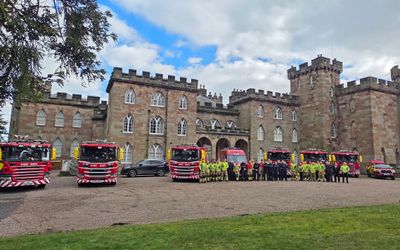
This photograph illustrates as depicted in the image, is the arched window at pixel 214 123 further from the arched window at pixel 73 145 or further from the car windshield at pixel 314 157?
the arched window at pixel 73 145

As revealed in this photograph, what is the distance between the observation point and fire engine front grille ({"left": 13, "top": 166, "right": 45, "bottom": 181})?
16.9 meters

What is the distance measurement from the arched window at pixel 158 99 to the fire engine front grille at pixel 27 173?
18065 mm

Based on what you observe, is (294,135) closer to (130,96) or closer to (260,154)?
(260,154)

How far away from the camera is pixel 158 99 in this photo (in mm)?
35219

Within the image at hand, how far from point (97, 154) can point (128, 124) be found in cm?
1438

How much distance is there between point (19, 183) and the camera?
16922 millimetres

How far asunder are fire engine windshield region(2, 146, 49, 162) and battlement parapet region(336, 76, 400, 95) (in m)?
36.3

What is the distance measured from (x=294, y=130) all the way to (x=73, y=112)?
27482mm

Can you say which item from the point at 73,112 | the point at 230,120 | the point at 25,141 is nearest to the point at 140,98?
the point at 73,112

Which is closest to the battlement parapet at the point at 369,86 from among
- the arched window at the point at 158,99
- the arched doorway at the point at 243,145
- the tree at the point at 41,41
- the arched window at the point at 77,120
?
the arched doorway at the point at 243,145

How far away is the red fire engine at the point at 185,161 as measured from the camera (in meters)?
22.4

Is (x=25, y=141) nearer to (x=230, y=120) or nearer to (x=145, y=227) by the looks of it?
(x=145, y=227)

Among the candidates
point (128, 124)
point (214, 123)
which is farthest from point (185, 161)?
point (214, 123)

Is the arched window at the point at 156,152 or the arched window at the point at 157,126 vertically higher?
the arched window at the point at 157,126
